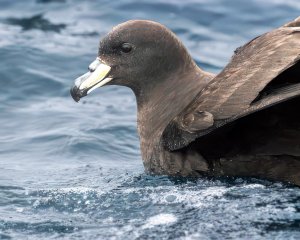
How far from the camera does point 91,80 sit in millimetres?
7957

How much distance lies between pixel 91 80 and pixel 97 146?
1.87m

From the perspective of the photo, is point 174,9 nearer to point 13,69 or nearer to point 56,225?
point 13,69

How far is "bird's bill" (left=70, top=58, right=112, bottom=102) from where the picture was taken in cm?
786

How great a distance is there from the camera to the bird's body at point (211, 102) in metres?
6.79

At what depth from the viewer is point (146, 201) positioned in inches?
280

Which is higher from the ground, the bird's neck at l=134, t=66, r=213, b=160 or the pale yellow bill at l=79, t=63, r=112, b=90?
the pale yellow bill at l=79, t=63, r=112, b=90

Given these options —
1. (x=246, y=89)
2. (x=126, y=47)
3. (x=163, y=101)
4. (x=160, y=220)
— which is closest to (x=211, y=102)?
(x=246, y=89)

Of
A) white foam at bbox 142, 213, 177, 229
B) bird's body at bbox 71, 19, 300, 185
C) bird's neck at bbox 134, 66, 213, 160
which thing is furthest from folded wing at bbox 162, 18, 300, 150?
white foam at bbox 142, 213, 177, 229

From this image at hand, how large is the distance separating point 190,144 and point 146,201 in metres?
0.51

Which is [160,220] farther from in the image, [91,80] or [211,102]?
[91,80]

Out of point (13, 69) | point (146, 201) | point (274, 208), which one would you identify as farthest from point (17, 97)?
point (274, 208)

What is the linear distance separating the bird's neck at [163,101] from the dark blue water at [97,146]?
34cm

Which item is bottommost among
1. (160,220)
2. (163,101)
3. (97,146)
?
(160,220)

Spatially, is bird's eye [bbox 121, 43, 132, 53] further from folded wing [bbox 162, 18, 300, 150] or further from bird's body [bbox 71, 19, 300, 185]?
folded wing [bbox 162, 18, 300, 150]
